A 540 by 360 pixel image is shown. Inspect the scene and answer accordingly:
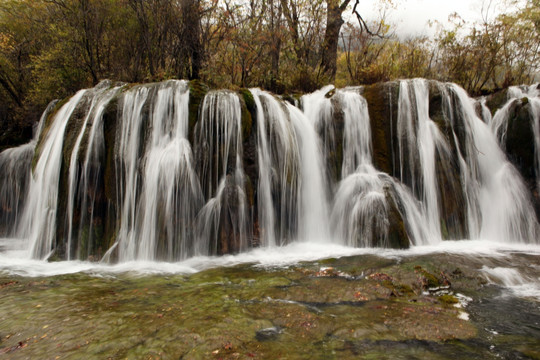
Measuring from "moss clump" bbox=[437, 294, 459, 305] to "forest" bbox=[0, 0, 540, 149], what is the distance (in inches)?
417

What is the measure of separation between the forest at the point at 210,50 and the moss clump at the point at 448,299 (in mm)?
10593

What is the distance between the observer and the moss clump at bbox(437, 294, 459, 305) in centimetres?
419

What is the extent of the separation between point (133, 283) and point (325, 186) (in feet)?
19.6

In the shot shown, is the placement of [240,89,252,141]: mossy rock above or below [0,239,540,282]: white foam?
above

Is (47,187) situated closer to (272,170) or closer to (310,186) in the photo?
(272,170)

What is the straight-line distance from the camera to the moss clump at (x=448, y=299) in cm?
419

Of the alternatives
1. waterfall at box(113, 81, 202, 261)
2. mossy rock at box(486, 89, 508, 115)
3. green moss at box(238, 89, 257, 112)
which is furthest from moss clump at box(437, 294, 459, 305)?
mossy rock at box(486, 89, 508, 115)

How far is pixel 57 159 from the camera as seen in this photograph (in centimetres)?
819

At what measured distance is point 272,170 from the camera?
28.0 feet

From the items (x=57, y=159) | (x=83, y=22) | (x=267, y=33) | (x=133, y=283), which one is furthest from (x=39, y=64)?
(x=133, y=283)

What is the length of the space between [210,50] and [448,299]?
1287cm

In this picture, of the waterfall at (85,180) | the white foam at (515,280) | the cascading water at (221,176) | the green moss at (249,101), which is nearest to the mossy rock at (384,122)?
the green moss at (249,101)

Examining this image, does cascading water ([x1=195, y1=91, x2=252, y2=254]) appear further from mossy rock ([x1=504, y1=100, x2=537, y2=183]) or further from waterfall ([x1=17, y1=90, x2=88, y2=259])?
mossy rock ([x1=504, y1=100, x2=537, y2=183])

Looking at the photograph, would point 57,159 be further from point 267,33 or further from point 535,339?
point 535,339
